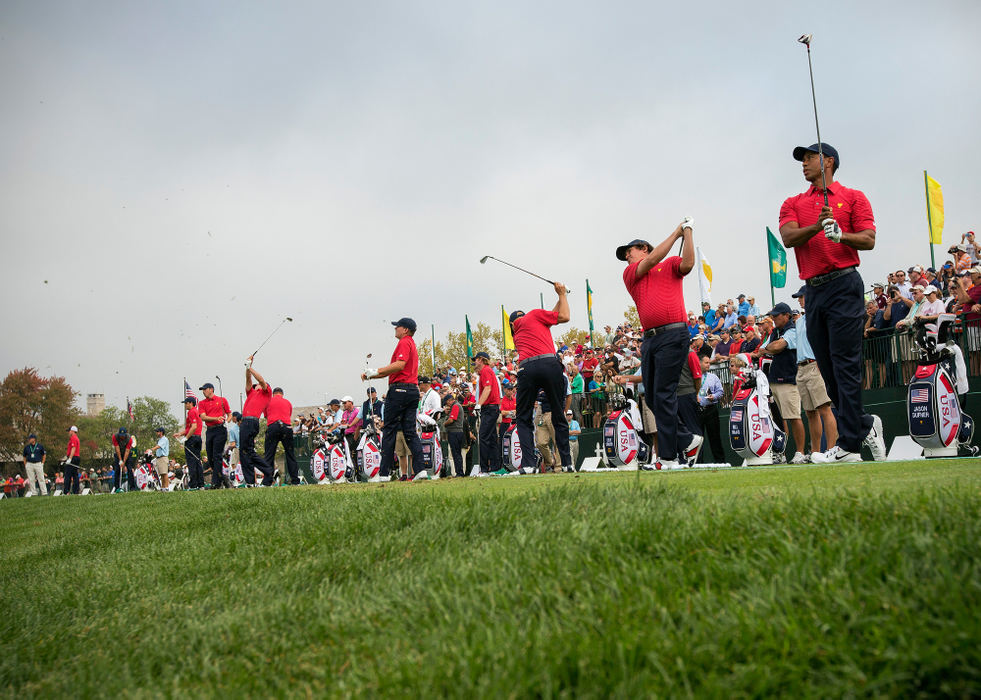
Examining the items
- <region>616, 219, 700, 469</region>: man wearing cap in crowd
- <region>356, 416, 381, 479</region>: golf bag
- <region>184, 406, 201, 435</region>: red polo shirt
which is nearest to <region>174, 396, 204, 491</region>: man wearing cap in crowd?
<region>184, 406, 201, 435</region>: red polo shirt

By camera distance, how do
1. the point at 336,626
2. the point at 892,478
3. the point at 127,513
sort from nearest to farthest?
the point at 336,626 < the point at 892,478 < the point at 127,513

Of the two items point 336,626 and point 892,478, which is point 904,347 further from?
point 336,626

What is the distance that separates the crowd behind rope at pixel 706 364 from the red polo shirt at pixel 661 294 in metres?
2.91

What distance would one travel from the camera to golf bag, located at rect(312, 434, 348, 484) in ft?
65.5

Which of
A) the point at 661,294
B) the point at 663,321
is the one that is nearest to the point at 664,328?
the point at 663,321

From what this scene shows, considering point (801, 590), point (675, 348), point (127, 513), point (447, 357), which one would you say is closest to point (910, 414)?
point (675, 348)

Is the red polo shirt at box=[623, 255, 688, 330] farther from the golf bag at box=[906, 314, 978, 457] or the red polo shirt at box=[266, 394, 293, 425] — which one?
the red polo shirt at box=[266, 394, 293, 425]

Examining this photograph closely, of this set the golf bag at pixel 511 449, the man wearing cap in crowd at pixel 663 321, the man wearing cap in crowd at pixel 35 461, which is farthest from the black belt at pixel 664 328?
the man wearing cap in crowd at pixel 35 461

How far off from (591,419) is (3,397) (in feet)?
229

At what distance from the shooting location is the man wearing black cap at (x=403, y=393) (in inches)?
480

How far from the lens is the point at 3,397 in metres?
71.8

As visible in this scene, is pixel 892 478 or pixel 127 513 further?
pixel 127 513

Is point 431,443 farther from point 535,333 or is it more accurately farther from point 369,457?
point 535,333

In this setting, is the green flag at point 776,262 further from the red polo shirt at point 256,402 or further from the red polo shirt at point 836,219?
the red polo shirt at point 836,219
